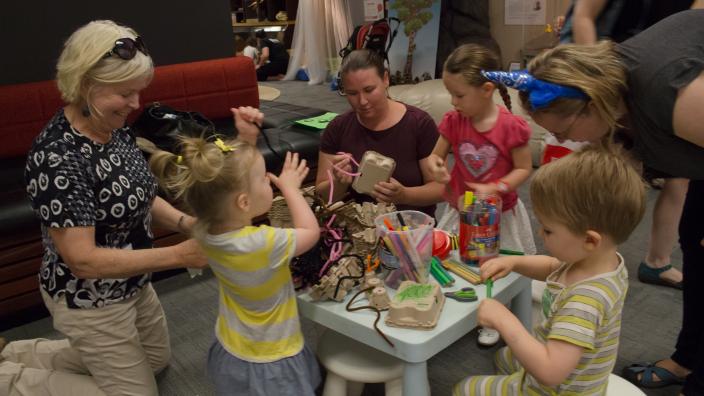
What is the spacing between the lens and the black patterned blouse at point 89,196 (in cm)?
151

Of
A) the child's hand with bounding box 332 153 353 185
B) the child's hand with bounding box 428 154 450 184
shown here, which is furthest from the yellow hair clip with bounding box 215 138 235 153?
the child's hand with bounding box 428 154 450 184

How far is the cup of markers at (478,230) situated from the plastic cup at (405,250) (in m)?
0.10

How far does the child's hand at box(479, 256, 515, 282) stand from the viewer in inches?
57.4

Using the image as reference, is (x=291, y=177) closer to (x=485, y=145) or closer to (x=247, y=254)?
(x=247, y=254)

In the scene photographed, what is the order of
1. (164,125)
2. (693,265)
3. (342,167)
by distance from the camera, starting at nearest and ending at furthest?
(693,265)
(342,167)
(164,125)

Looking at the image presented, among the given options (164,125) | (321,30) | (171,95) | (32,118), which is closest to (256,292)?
(164,125)

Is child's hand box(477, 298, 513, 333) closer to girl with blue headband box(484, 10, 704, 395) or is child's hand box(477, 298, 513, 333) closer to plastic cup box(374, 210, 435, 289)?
plastic cup box(374, 210, 435, 289)

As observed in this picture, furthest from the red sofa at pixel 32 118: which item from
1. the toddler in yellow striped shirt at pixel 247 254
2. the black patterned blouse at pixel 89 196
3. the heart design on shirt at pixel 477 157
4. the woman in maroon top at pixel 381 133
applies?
the heart design on shirt at pixel 477 157

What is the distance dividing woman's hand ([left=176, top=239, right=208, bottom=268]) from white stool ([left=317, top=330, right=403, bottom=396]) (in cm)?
43

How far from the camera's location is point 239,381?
60.4 inches

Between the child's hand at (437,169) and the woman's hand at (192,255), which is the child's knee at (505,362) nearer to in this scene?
the child's hand at (437,169)

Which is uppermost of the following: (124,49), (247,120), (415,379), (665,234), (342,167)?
(124,49)

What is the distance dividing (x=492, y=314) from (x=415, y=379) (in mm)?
269

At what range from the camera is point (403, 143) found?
7.00 ft
